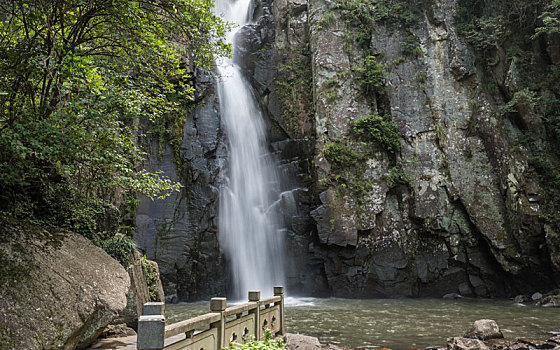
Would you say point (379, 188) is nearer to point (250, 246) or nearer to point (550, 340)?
point (250, 246)

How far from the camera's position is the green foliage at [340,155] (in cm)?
1930

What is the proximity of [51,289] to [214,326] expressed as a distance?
2.24m

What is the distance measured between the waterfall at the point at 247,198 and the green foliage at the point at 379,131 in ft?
17.6

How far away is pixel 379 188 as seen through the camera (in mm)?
18891

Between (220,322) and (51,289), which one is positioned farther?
(220,322)

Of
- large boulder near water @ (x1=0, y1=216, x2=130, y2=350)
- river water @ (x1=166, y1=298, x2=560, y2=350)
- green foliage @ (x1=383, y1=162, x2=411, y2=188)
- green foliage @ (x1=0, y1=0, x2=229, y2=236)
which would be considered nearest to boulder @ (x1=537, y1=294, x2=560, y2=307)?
river water @ (x1=166, y1=298, x2=560, y2=350)

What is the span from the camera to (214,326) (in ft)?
18.0

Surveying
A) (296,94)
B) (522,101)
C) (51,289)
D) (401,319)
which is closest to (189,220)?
(296,94)

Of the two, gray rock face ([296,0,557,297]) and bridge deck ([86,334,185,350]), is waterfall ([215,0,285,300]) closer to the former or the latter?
gray rock face ([296,0,557,297])

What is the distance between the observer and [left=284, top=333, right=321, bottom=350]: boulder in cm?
757

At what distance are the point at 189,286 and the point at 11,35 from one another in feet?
46.8

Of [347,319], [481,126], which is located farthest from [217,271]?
[481,126]

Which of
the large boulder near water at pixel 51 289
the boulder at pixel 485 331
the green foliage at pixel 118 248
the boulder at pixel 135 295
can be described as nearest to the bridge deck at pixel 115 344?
the large boulder near water at pixel 51 289

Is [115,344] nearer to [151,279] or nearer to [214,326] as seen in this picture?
[214,326]
